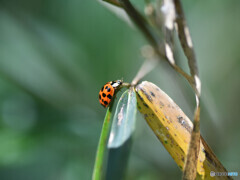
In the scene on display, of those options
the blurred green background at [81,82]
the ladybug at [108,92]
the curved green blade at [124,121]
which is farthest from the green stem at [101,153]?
the blurred green background at [81,82]

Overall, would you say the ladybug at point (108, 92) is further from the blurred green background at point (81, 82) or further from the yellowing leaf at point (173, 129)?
the blurred green background at point (81, 82)

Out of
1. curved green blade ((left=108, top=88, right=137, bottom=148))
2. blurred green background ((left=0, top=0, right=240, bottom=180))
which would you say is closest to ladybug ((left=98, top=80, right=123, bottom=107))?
curved green blade ((left=108, top=88, right=137, bottom=148))

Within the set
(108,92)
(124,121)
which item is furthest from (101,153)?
(108,92)

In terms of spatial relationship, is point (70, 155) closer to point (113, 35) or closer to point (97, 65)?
point (97, 65)

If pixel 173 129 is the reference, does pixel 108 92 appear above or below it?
above

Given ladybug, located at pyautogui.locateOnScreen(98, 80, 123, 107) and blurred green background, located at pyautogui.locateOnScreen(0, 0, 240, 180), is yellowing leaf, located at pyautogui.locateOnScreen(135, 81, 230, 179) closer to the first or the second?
ladybug, located at pyautogui.locateOnScreen(98, 80, 123, 107)

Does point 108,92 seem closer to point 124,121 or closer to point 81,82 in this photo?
point 124,121

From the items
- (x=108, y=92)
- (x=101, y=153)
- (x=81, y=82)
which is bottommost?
(x=101, y=153)
